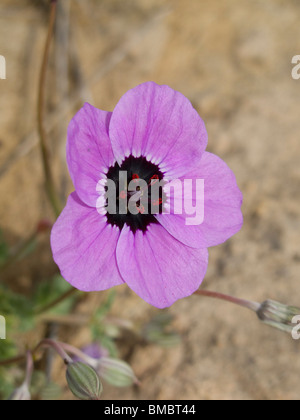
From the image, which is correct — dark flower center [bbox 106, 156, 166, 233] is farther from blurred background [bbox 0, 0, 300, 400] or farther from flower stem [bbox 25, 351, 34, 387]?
blurred background [bbox 0, 0, 300, 400]

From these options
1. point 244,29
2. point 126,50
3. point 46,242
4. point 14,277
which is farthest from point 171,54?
point 14,277

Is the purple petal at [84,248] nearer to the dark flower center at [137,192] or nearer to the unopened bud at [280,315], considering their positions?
the dark flower center at [137,192]

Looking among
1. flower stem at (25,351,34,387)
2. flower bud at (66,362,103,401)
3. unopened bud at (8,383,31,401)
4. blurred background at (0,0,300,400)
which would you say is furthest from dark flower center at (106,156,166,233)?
blurred background at (0,0,300,400)

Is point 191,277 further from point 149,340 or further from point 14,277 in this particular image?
point 14,277

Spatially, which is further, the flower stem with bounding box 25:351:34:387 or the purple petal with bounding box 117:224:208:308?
the flower stem with bounding box 25:351:34:387

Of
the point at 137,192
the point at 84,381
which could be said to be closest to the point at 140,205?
the point at 137,192

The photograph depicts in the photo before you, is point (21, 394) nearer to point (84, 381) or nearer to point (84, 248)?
point (84, 381)
